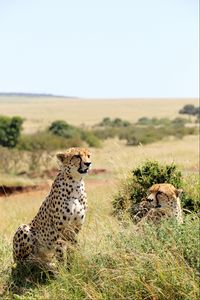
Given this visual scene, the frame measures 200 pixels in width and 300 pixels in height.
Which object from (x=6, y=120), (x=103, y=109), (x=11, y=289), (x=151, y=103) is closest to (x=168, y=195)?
(x=11, y=289)

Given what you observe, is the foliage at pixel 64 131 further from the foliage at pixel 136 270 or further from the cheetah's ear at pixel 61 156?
the foliage at pixel 136 270

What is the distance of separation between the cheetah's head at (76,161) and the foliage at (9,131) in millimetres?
29471

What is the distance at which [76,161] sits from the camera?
580cm

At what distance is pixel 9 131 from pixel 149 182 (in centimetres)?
2880

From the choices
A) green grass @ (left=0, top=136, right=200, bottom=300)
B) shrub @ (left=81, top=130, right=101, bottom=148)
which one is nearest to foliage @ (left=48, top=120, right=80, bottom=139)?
shrub @ (left=81, top=130, right=101, bottom=148)

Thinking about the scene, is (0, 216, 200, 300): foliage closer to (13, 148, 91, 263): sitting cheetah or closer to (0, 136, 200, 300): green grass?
(0, 136, 200, 300): green grass

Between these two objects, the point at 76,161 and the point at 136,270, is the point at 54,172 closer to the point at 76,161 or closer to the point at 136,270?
the point at 76,161

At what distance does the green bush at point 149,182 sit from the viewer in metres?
8.18

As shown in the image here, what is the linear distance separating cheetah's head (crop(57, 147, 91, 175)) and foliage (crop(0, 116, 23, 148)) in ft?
96.7

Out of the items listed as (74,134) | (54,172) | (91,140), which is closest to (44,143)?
(91,140)

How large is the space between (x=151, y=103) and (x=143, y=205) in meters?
112

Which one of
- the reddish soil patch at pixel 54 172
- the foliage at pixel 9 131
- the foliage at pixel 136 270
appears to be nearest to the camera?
the foliage at pixel 136 270

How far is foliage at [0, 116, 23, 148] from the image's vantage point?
3548 cm

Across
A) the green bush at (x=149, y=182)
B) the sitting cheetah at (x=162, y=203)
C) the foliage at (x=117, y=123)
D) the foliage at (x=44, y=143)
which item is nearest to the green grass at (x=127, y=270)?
the sitting cheetah at (x=162, y=203)
